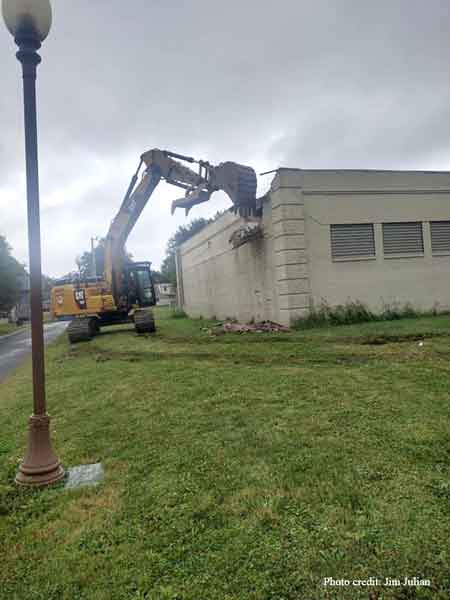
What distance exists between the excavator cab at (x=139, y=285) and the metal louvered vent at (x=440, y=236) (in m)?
9.89

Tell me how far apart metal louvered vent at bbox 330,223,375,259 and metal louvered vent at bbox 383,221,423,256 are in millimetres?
542

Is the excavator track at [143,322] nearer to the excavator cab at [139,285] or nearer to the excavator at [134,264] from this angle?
the excavator at [134,264]

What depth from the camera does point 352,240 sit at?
42.0 ft

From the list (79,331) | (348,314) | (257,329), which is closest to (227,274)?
(257,329)

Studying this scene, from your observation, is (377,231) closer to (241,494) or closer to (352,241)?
(352,241)

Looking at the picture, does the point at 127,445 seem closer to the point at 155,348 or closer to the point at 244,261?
the point at 155,348

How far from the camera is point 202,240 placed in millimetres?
21516

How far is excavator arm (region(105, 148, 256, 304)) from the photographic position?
12.7m

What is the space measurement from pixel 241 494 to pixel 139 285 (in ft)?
44.0

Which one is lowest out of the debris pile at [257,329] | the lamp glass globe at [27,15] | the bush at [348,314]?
the debris pile at [257,329]

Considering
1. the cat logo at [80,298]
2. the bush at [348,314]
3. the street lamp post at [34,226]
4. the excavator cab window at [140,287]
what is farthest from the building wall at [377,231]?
the street lamp post at [34,226]

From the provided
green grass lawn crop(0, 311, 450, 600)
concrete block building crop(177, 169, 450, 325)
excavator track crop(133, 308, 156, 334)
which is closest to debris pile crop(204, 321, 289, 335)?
concrete block building crop(177, 169, 450, 325)

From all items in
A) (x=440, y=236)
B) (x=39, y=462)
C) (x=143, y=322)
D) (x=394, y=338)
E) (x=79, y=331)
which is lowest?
(x=39, y=462)

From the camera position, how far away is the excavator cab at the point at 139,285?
15492mm
